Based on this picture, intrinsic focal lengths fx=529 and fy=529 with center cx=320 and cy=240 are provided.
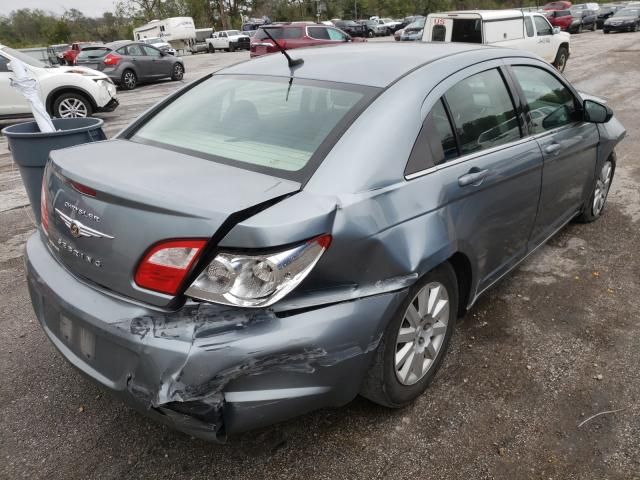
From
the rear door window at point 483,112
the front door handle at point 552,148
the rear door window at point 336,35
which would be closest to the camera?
the rear door window at point 483,112

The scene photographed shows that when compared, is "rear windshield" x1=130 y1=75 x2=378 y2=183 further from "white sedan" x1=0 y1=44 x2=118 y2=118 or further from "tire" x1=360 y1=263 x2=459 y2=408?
"white sedan" x1=0 y1=44 x2=118 y2=118

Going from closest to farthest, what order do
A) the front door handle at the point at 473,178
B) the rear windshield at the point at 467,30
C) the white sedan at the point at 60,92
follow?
1. the front door handle at the point at 473,178
2. the white sedan at the point at 60,92
3. the rear windshield at the point at 467,30

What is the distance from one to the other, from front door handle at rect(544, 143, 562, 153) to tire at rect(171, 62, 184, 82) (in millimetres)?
18200

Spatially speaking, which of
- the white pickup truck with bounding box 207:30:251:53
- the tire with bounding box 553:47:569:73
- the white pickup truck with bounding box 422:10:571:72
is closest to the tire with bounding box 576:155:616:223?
the white pickup truck with bounding box 422:10:571:72

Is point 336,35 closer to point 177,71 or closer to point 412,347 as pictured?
point 177,71

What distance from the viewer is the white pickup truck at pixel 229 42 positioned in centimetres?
3881

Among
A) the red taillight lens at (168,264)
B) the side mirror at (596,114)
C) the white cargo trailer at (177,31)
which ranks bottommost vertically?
the side mirror at (596,114)

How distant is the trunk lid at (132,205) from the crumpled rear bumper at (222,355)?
109 mm

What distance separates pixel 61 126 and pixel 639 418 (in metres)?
4.52

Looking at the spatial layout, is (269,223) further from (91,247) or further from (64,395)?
(64,395)

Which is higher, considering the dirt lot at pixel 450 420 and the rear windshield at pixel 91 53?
the rear windshield at pixel 91 53

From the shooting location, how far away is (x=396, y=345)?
7.55 ft

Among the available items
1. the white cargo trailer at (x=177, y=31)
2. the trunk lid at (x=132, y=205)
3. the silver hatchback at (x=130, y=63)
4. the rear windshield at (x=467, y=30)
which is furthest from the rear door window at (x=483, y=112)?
the white cargo trailer at (x=177, y=31)

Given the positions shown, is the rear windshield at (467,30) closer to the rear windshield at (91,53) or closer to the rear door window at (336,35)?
the rear door window at (336,35)
